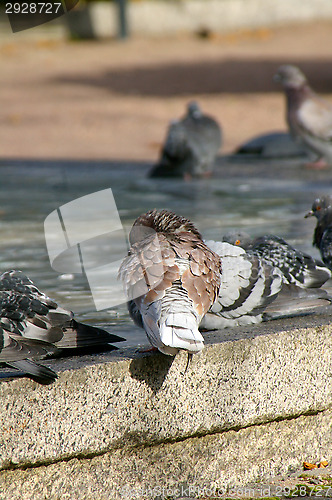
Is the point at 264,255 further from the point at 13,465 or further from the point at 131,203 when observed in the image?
the point at 131,203

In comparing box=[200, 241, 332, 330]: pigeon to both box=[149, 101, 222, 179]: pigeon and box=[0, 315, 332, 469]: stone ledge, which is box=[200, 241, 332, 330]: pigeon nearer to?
box=[0, 315, 332, 469]: stone ledge

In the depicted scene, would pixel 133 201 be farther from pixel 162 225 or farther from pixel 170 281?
pixel 170 281

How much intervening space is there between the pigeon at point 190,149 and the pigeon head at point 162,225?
575 cm

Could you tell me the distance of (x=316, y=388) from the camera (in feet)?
11.4

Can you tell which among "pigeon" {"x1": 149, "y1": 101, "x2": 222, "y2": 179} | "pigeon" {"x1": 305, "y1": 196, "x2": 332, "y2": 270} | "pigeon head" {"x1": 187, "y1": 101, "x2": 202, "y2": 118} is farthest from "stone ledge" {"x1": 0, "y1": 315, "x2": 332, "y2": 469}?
"pigeon head" {"x1": 187, "y1": 101, "x2": 202, "y2": 118}

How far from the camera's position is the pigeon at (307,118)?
32.6 ft

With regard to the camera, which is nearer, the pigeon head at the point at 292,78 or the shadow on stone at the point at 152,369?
the shadow on stone at the point at 152,369

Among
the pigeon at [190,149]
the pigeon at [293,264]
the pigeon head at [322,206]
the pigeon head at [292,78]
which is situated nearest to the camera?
the pigeon at [293,264]

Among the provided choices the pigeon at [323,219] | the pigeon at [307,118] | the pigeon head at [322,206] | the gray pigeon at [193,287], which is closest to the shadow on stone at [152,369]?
the gray pigeon at [193,287]

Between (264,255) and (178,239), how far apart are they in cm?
65

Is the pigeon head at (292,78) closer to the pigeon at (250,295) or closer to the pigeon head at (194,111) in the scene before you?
the pigeon head at (194,111)

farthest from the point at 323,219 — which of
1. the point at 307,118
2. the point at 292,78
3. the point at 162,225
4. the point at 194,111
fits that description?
the point at 292,78

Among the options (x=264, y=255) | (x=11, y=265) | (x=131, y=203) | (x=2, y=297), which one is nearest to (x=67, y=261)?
(x=11, y=265)

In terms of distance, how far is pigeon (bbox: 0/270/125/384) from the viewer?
2.92 meters
